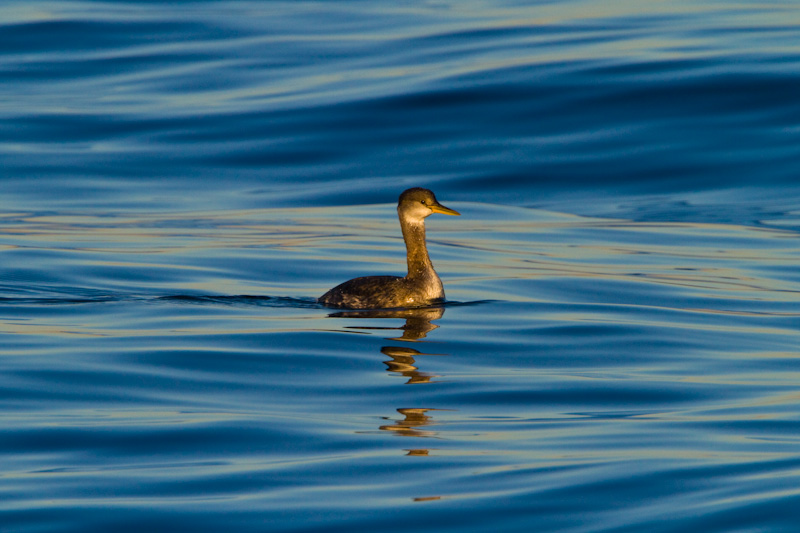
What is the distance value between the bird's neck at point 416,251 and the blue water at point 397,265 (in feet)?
1.72

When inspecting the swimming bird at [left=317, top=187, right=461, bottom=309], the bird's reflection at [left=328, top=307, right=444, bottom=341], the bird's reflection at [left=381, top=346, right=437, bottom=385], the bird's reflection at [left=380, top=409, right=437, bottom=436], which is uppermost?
→ the swimming bird at [left=317, top=187, right=461, bottom=309]

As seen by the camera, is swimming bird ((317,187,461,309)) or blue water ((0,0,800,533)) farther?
swimming bird ((317,187,461,309))

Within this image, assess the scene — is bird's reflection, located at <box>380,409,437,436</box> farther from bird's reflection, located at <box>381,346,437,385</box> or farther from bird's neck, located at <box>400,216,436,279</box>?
bird's neck, located at <box>400,216,436,279</box>

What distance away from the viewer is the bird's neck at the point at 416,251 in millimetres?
12555

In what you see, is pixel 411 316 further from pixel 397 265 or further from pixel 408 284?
pixel 397 265

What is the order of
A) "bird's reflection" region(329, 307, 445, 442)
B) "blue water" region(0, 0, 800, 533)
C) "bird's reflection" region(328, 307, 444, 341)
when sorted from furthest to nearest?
"bird's reflection" region(328, 307, 444, 341) → "bird's reflection" region(329, 307, 445, 442) → "blue water" region(0, 0, 800, 533)

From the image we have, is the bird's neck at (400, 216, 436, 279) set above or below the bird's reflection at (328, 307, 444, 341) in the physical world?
above

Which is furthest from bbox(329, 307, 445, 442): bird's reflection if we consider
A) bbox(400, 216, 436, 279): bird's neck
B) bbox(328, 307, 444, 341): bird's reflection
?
bbox(400, 216, 436, 279): bird's neck

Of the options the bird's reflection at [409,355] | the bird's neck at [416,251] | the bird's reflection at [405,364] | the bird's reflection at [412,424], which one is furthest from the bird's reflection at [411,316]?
the bird's reflection at [412,424]

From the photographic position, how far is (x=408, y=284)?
40.5 ft

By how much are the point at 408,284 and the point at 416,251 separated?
465 millimetres

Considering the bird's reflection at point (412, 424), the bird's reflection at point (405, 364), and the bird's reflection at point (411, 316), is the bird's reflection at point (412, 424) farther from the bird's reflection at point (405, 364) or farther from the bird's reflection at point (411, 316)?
the bird's reflection at point (411, 316)

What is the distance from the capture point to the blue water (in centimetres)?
667

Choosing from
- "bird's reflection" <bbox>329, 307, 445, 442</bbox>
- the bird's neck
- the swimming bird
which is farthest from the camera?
the bird's neck
